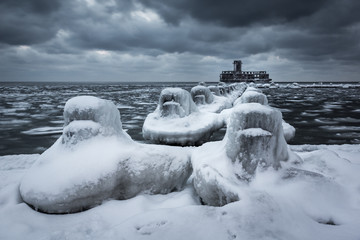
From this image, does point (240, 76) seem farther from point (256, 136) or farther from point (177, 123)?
point (256, 136)

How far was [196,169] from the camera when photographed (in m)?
3.19

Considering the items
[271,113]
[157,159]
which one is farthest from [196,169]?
[271,113]

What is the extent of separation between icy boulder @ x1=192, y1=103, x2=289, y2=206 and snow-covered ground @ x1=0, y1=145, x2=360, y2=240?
0.17 meters

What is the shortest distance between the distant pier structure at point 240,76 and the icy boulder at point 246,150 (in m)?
68.7

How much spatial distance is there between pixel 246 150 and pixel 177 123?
152 inches

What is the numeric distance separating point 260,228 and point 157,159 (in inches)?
66.7

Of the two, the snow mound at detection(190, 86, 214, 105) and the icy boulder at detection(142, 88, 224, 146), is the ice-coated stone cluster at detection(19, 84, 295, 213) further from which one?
the snow mound at detection(190, 86, 214, 105)

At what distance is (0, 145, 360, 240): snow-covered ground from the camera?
78.3 inches

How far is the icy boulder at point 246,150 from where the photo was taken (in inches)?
113

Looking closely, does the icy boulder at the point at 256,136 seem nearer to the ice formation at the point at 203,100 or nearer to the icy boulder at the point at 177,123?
the icy boulder at the point at 177,123

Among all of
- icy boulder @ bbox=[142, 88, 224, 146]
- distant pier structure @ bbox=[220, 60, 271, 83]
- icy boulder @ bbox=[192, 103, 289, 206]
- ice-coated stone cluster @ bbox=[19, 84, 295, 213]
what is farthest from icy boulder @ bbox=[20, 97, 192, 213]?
distant pier structure @ bbox=[220, 60, 271, 83]

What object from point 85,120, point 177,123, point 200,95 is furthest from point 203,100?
point 85,120

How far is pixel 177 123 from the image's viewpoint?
668 centimetres

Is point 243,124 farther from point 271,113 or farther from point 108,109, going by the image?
point 108,109
